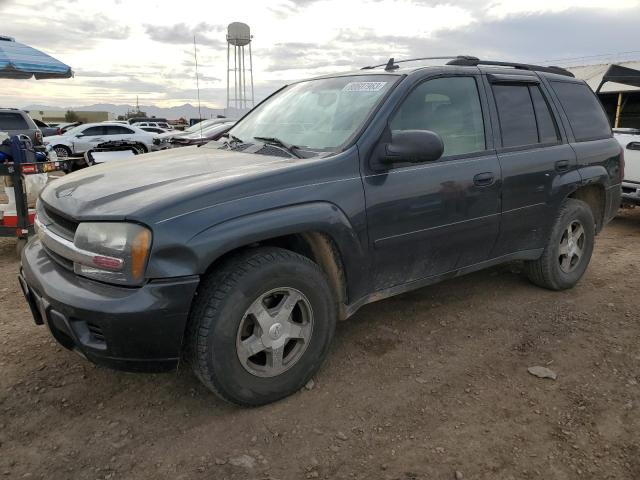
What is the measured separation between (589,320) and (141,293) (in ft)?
10.8

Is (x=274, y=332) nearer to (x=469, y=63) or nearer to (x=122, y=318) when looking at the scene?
(x=122, y=318)

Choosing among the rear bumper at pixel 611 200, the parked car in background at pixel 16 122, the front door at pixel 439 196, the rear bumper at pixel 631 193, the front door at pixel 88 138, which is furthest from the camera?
the front door at pixel 88 138

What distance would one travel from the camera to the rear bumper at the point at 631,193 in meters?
6.86

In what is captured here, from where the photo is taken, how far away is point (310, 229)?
263cm

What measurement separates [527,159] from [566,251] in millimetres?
1106

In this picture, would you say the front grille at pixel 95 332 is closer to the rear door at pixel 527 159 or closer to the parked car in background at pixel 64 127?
the rear door at pixel 527 159

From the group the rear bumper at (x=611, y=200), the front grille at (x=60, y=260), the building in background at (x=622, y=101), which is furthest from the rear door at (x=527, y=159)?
the building in background at (x=622, y=101)

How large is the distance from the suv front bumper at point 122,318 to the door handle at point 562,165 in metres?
2.99

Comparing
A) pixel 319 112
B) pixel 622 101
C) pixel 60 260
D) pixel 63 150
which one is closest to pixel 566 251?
pixel 319 112

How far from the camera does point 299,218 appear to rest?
101 inches

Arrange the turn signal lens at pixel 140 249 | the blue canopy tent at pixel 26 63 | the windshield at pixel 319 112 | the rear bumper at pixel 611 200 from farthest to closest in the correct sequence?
the blue canopy tent at pixel 26 63, the rear bumper at pixel 611 200, the windshield at pixel 319 112, the turn signal lens at pixel 140 249

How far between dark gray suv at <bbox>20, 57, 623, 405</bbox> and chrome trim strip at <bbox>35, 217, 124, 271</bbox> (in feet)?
0.04

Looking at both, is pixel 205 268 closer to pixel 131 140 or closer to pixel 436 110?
pixel 436 110

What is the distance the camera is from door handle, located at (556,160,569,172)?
3.91 meters
